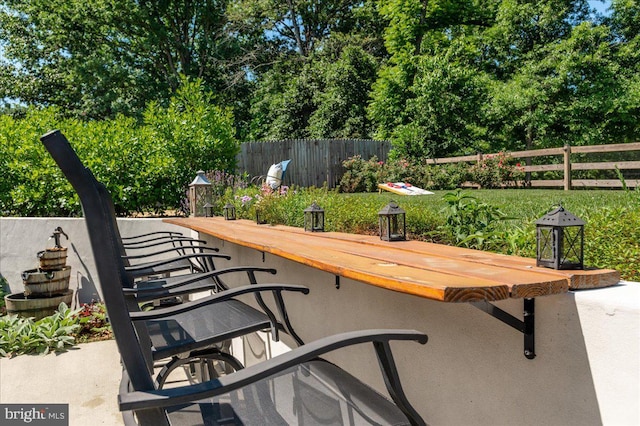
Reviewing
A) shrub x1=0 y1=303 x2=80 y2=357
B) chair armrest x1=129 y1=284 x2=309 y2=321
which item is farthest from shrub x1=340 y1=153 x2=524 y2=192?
chair armrest x1=129 y1=284 x2=309 y2=321

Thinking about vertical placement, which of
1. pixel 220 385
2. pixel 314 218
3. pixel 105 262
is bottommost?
pixel 220 385

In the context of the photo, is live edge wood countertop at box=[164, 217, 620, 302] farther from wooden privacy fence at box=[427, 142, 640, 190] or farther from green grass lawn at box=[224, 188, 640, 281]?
wooden privacy fence at box=[427, 142, 640, 190]

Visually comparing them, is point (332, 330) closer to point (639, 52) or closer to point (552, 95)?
point (552, 95)

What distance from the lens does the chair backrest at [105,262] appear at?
0.99m

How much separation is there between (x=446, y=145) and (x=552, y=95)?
13.6 ft

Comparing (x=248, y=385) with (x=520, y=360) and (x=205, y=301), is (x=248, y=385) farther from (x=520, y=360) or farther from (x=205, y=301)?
(x=520, y=360)

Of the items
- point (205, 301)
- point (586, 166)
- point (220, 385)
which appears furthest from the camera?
point (586, 166)

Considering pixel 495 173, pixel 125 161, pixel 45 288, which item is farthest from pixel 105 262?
pixel 495 173

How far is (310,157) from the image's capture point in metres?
15.2

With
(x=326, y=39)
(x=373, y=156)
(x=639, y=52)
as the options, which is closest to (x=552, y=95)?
(x=639, y=52)

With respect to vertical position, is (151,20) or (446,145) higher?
(151,20)

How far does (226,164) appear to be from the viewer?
7.16 metres

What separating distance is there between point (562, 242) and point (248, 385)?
0.84m

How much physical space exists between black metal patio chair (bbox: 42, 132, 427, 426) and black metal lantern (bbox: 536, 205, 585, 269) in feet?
1.33
